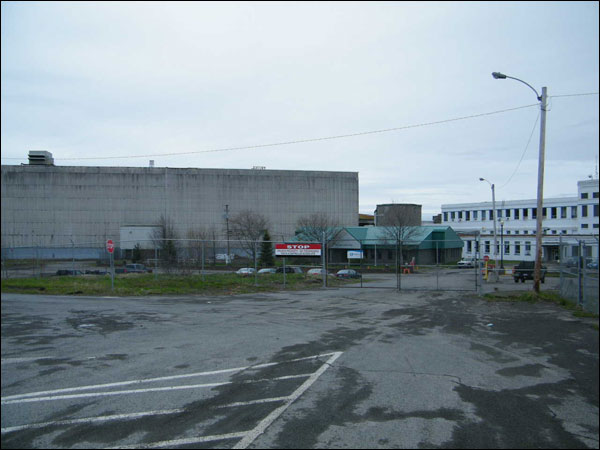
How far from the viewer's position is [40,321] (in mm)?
7160

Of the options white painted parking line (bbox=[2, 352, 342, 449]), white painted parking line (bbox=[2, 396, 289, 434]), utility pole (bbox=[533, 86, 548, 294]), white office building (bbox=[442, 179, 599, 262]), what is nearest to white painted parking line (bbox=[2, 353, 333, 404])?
white painted parking line (bbox=[2, 352, 342, 449])

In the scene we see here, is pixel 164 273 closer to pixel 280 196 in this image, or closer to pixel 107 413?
pixel 107 413

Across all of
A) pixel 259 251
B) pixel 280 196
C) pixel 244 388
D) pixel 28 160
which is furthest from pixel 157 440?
pixel 280 196

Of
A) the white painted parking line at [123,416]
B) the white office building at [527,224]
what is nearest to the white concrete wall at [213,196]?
the white office building at [527,224]

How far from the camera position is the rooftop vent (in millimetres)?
3741

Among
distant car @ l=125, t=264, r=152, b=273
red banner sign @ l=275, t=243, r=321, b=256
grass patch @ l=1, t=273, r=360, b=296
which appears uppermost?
red banner sign @ l=275, t=243, r=321, b=256

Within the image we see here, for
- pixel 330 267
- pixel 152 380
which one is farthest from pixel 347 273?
pixel 152 380

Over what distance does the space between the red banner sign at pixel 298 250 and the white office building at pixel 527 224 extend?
768 centimetres

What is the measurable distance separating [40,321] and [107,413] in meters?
3.38

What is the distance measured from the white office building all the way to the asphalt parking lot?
9.92ft

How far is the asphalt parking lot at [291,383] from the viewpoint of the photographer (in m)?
3.99

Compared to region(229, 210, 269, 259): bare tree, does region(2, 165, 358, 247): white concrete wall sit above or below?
above

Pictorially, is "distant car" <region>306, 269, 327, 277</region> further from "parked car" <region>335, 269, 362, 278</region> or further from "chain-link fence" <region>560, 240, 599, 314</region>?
"chain-link fence" <region>560, 240, 599, 314</region>

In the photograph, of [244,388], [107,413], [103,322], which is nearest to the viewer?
[107,413]
